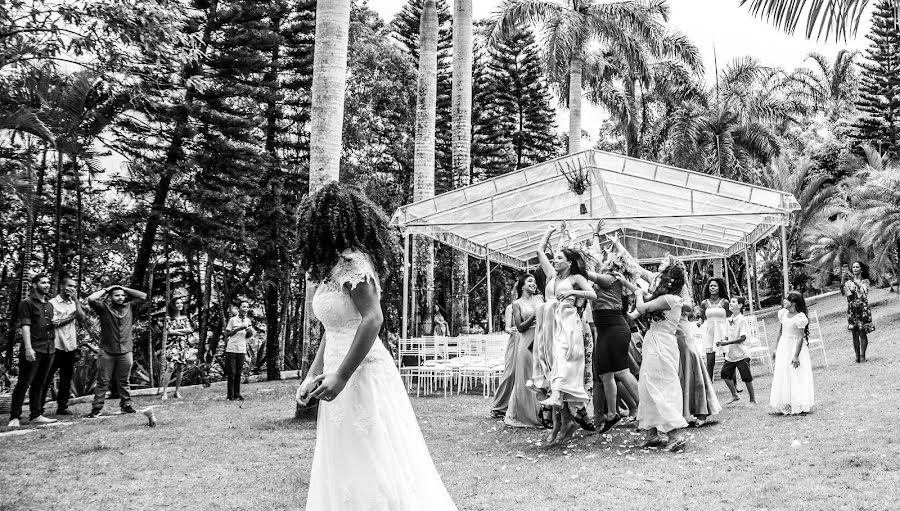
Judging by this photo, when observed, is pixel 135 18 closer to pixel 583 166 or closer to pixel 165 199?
pixel 583 166

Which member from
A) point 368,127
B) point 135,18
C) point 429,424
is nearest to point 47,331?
point 135,18

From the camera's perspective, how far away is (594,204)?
15102 millimetres

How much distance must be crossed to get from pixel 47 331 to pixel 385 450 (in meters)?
7.03

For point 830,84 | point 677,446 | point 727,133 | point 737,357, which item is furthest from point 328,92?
point 830,84

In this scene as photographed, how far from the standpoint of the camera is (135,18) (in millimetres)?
8711

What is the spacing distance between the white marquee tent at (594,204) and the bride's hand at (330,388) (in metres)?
6.33

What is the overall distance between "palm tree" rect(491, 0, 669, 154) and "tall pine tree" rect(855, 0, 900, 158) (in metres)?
16.9

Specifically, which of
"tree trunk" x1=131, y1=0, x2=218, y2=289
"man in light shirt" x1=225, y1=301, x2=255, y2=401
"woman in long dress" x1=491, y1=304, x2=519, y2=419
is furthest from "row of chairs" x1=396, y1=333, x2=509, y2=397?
"tree trunk" x1=131, y1=0, x2=218, y2=289

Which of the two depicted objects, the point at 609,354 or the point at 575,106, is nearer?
the point at 609,354

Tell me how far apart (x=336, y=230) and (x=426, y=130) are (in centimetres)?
1150

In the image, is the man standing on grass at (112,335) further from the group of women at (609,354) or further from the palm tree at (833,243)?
the palm tree at (833,243)

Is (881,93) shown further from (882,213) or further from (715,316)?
(715,316)

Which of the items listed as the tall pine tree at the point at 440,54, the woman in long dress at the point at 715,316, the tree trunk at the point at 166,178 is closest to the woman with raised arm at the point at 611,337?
the woman in long dress at the point at 715,316

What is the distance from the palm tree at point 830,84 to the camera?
4272cm
